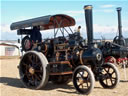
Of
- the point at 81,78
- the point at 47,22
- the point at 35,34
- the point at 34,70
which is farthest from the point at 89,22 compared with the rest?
the point at 35,34

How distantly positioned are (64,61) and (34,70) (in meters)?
1.03

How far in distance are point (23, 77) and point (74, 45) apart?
2010mm

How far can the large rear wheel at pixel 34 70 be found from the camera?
686 cm

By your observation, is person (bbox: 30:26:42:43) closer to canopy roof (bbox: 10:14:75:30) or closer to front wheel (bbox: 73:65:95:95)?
canopy roof (bbox: 10:14:75:30)

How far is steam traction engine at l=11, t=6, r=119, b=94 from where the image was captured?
6625mm

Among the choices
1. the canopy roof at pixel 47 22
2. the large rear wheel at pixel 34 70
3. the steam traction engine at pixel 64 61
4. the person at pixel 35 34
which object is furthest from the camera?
the person at pixel 35 34

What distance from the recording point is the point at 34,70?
7.29 meters

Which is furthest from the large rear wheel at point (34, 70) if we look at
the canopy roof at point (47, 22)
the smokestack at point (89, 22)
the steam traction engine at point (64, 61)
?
the smokestack at point (89, 22)

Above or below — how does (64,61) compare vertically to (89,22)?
below

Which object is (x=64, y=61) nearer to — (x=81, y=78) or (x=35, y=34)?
(x=81, y=78)

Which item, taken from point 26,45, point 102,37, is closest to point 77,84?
point 26,45

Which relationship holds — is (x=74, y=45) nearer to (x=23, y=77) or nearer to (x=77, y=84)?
(x=77, y=84)

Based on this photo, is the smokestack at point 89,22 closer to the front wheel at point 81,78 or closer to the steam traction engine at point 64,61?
the steam traction engine at point 64,61

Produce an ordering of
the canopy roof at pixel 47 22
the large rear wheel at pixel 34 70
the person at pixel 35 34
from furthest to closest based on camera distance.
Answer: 1. the person at pixel 35 34
2. the canopy roof at pixel 47 22
3. the large rear wheel at pixel 34 70
